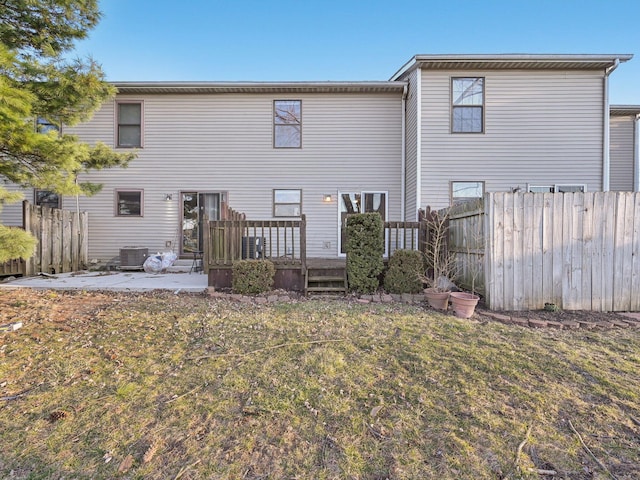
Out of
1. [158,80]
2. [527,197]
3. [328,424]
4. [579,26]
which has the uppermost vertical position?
[579,26]

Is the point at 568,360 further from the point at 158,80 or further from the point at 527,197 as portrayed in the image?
the point at 158,80

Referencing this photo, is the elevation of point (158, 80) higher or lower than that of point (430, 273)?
higher

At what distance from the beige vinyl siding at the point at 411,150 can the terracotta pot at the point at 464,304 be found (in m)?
4.11

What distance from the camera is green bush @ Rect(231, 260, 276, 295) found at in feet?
18.4

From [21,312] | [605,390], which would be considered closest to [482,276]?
[605,390]

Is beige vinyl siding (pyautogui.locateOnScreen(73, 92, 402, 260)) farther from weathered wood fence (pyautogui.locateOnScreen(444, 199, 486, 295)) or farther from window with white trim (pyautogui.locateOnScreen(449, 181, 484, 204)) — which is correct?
weathered wood fence (pyautogui.locateOnScreen(444, 199, 486, 295))

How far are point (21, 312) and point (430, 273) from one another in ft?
20.7

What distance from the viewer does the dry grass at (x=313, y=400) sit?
1703 millimetres

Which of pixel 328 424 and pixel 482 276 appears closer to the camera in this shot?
pixel 328 424

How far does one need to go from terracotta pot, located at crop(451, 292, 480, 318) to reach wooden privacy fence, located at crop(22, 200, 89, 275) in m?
8.22

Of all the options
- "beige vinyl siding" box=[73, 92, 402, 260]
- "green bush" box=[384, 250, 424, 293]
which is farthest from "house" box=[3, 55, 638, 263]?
"green bush" box=[384, 250, 424, 293]

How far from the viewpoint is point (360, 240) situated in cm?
554

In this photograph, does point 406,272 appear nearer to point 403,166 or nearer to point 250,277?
point 250,277

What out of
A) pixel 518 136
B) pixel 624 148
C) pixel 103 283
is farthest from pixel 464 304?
pixel 624 148
